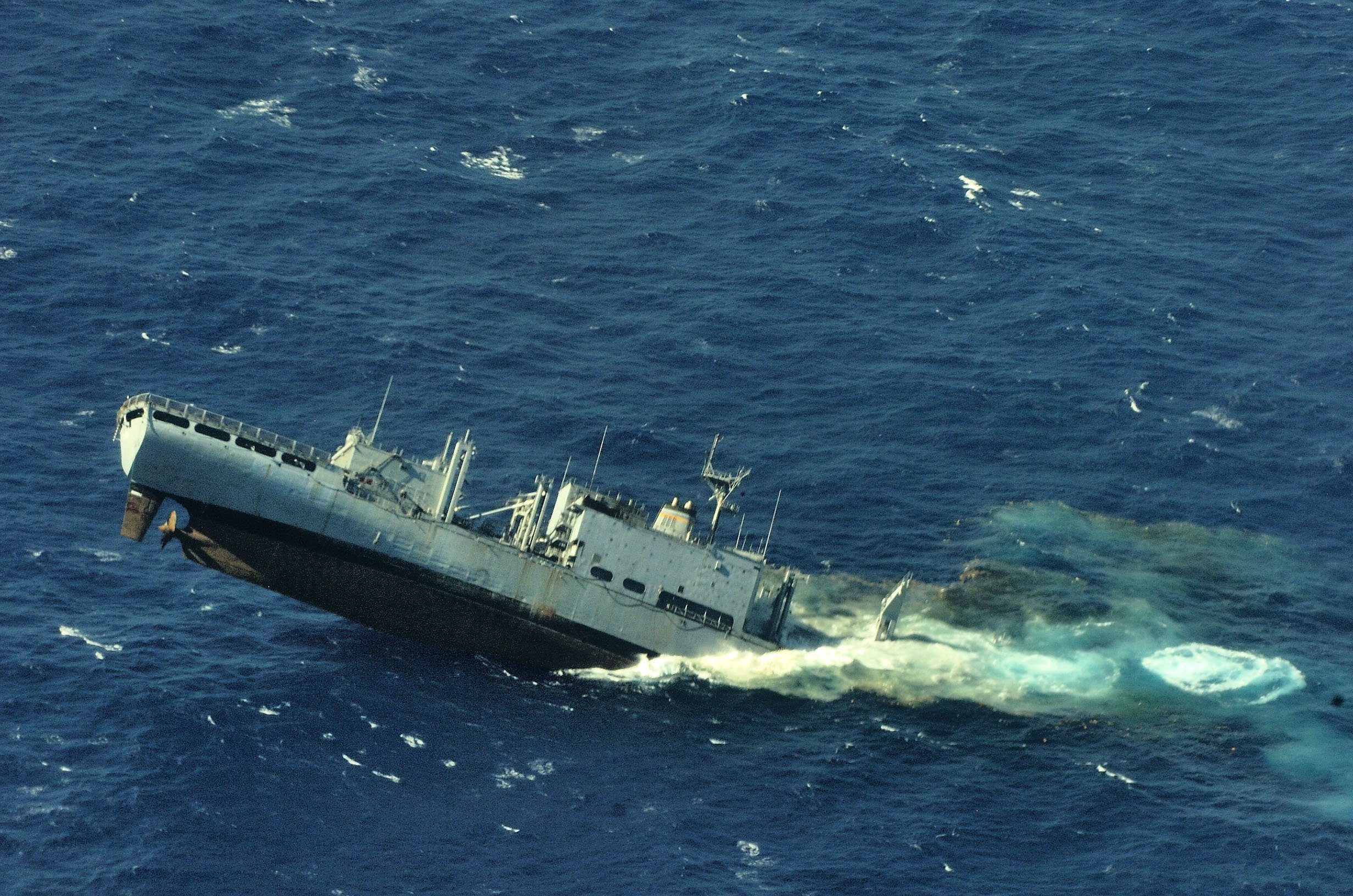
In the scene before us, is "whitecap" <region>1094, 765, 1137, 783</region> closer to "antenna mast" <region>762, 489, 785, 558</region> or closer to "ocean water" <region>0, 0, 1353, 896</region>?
"ocean water" <region>0, 0, 1353, 896</region>

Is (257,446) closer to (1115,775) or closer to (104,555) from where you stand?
(104,555)

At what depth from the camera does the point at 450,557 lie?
8444 centimetres

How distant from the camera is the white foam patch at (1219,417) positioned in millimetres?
102750

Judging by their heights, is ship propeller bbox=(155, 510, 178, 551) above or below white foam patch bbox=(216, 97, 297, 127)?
below

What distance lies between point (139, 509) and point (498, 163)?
164 feet

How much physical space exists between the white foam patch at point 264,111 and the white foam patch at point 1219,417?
67887 mm

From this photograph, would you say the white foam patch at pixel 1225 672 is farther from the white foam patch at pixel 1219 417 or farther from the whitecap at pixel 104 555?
the whitecap at pixel 104 555

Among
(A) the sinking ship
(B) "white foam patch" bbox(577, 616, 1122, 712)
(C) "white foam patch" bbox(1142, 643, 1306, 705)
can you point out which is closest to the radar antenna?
(A) the sinking ship

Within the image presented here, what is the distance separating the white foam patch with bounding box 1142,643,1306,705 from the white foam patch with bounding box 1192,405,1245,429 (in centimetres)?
1997

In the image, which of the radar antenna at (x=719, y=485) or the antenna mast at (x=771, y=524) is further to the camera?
the antenna mast at (x=771, y=524)

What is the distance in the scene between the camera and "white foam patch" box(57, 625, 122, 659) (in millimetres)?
79125

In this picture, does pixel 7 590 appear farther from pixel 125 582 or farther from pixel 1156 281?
pixel 1156 281

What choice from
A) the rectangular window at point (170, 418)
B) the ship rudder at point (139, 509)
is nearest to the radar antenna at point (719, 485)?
the rectangular window at point (170, 418)

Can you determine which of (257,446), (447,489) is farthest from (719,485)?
(257,446)
